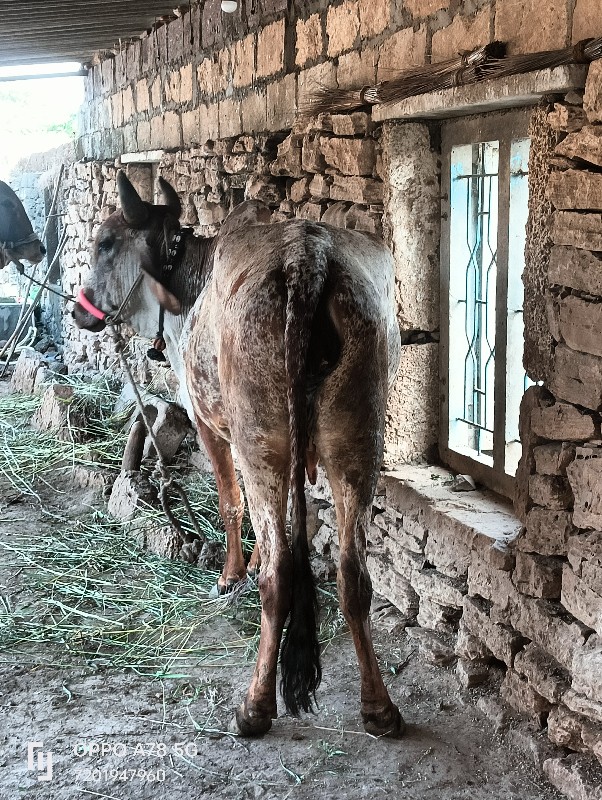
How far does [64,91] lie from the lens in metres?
26.7

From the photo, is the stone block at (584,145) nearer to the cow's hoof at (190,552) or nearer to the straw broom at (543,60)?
the straw broom at (543,60)

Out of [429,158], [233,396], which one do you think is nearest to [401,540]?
[233,396]

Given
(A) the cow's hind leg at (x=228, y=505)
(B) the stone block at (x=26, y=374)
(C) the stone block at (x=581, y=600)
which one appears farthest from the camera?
(B) the stone block at (x=26, y=374)

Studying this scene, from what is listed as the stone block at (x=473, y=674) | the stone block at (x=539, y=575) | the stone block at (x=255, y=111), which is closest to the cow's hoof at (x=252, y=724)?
the stone block at (x=473, y=674)

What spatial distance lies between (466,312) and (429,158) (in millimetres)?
786

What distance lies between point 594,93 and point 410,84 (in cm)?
120

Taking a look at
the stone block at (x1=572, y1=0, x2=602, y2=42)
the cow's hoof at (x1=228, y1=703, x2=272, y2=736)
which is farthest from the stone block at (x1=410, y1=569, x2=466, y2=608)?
the stone block at (x1=572, y1=0, x2=602, y2=42)

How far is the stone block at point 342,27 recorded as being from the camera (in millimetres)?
4742

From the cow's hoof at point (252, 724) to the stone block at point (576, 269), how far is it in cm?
206

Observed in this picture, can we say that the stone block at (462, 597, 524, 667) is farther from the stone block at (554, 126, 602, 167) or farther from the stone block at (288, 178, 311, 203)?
the stone block at (288, 178, 311, 203)

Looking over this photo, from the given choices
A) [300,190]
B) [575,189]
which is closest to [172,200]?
[300,190]

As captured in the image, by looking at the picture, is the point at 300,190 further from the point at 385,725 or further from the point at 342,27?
the point at 385,725

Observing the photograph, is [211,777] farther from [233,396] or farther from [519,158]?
[519,158]

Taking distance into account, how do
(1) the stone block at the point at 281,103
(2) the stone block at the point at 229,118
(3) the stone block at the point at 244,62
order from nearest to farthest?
(1) the stone block at the point at 281,103, (3) the stone block at the point at 244,62, (2) the stone block at the point at 229,118
